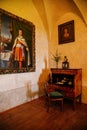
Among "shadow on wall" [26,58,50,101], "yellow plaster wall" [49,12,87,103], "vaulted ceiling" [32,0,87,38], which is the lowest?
"shadow on wall" [26,58,50,101]

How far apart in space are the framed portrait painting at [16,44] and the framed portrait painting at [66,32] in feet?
3.48

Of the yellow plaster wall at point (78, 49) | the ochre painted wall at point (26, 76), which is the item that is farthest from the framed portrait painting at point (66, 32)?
the ochre painted wall at point (26, 76)

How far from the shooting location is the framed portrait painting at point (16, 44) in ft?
9.75

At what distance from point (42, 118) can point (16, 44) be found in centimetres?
219

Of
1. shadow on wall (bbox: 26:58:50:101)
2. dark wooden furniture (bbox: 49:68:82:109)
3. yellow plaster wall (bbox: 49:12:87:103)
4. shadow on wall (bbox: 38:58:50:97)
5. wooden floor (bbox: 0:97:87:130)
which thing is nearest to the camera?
wooden floor (bbox: 0:97:87:130)

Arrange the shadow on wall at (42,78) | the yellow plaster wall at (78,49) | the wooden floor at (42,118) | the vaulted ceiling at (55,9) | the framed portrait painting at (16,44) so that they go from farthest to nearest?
the shadow on wall at (42,78) < the yellow plaster wall at (78,49) < the vaulted ceiling at (55,9) < the framed portrait painting at (16,44) < the wooden floor at (42,118)

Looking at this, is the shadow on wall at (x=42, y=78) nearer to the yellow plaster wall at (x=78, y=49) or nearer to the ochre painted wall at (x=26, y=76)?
the ochre painted wall at (x=26, y=76)

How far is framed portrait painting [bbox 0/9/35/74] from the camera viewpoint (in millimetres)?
2973

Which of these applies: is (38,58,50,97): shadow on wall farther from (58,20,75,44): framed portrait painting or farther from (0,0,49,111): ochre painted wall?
(58,20,75,44): framed portrait painting

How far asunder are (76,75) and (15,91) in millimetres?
1896

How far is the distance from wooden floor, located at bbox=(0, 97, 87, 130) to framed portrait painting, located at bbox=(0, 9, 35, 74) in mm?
1153

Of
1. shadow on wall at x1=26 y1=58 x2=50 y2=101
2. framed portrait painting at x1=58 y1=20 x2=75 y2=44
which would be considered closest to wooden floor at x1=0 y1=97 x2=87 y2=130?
shadow on wall at x1=26 y1=58 x2=50 y2=101

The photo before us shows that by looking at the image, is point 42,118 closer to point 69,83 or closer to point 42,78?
point 69,83

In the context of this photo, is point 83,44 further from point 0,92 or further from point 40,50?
point 0,92
